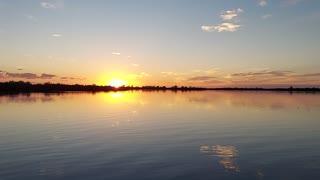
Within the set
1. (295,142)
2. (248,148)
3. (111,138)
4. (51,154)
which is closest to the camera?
(51,154)

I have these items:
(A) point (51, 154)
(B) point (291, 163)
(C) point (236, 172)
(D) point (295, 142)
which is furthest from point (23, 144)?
(D) point (295, 142)

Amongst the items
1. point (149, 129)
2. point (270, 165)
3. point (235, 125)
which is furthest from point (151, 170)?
point (235, 125)

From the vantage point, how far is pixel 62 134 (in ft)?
99.0

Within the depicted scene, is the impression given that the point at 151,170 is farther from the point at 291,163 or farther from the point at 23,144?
the point at 23,144

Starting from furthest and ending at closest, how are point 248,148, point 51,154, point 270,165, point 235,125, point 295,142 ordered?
point 235,125 → point 295,142 → point 248,148 → point 51,154 → point 270,165

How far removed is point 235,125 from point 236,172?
20.3 m

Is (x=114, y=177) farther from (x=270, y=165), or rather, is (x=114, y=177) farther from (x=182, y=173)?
(x=270, y=165)

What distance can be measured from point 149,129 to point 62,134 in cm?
826

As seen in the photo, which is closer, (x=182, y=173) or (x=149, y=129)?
(x=182, y=173)

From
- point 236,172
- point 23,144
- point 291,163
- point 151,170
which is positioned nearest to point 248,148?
point 291,163

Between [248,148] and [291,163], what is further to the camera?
[248,148]

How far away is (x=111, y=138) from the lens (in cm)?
2811

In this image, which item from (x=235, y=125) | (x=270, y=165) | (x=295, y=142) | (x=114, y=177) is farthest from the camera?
(x=235, y=125)

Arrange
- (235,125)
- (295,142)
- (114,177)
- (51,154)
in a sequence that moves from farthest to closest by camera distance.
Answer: (235,125) → (295,142) → (51,154) → (114,177)
